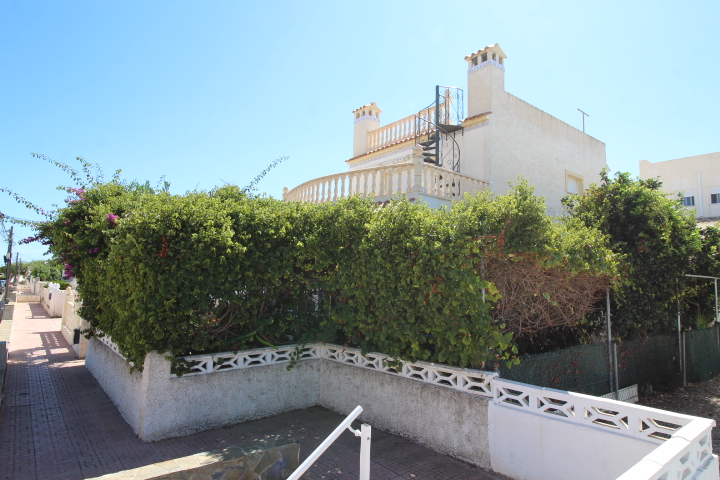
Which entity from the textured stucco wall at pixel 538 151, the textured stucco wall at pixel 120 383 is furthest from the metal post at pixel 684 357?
the textured stucco wall at pixel 120 383

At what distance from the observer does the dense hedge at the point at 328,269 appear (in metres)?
4.78

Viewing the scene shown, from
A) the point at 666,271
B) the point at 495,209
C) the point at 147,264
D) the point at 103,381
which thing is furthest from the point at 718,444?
the point at 103,381

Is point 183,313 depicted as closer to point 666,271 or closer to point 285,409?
point 285,409

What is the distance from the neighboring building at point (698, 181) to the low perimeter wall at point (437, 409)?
886 inches

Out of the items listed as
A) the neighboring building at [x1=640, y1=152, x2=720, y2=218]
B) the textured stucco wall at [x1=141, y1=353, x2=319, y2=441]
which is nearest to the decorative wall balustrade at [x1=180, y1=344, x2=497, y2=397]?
the textured stucco wall at [x1=141, y1=353, x2=319, y2=441]

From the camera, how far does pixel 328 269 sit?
659cm

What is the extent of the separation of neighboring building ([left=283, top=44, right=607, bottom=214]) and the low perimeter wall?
3907mm

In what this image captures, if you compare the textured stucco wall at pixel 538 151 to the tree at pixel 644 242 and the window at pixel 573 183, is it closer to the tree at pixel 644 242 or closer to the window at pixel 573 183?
the window at pixel 573 183

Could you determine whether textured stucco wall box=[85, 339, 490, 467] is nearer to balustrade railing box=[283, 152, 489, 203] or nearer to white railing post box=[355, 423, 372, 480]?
white railing post box=[355, 423, 372, 480]

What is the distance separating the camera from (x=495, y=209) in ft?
15.4

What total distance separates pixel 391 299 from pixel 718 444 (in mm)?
5008

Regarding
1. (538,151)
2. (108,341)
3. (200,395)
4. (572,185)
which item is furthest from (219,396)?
(572,185)

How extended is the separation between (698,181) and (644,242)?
21588 millimetres

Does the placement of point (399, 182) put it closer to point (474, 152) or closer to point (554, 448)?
point (474, 152)
